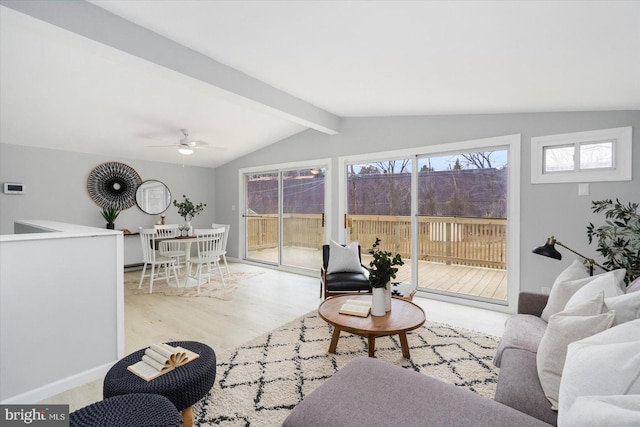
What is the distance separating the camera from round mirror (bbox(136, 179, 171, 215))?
588 cm

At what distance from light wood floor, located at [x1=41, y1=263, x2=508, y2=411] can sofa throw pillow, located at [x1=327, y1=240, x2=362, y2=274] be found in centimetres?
56

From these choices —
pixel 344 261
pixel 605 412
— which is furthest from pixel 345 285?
pixel 605 412

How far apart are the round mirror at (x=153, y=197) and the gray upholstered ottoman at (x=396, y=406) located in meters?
5.76

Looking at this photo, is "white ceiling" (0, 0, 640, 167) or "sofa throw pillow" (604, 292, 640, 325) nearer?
"sofa throw pillow" (604, 292, 640, 325)

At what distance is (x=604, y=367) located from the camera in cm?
97

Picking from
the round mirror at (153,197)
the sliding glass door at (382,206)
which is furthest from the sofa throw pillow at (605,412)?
the round mirror at (153,197)

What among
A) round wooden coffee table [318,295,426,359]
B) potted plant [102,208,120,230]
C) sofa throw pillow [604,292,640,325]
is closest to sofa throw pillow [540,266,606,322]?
sofa throw pillow [604,292,640,325]

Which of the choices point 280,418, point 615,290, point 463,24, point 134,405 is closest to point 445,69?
point 463,24

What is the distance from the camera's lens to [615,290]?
5.46 ft

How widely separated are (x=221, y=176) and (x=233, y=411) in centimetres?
585

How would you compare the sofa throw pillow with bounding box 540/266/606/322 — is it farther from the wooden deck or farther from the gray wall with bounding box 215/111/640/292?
the wooden deck

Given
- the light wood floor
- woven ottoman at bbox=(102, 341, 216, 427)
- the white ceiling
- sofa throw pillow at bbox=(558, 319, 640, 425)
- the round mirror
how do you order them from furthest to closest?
the round mirror < the light wood floor < the white ceiling < woven ottoman at bbox=(102, 341, 216, 427) < sofa throw pillow at bbox=(558, 319, 640, 425)

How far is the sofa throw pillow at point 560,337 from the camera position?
1.26 m

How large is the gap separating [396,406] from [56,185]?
19.7ft
